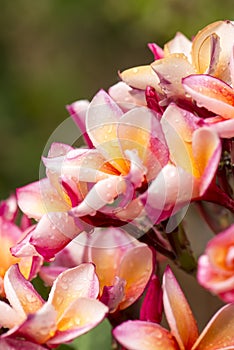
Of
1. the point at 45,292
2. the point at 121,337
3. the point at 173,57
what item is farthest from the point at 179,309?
the point at 45,292

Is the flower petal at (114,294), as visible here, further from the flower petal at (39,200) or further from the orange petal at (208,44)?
the orange petal at (208,44)

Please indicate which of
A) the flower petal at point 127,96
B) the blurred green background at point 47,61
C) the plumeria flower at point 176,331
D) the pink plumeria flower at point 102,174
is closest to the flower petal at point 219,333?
the plumeria flower at point 176,331

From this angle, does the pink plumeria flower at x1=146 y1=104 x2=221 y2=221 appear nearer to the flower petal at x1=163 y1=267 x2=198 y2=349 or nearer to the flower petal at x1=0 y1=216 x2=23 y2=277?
the flower petal at x1=163 y1=267 x2=198 y2=349

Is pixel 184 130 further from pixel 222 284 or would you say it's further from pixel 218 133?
pixel 222 284

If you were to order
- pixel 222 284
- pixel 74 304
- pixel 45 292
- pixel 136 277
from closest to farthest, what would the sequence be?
pixel 222 284
pixel 74 304
pixel 136 277
pixel 45 292

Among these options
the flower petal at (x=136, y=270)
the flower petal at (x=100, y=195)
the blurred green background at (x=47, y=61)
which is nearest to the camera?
the flower petal at (x=100, y=195)

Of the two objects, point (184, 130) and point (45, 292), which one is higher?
point (184, 130)
